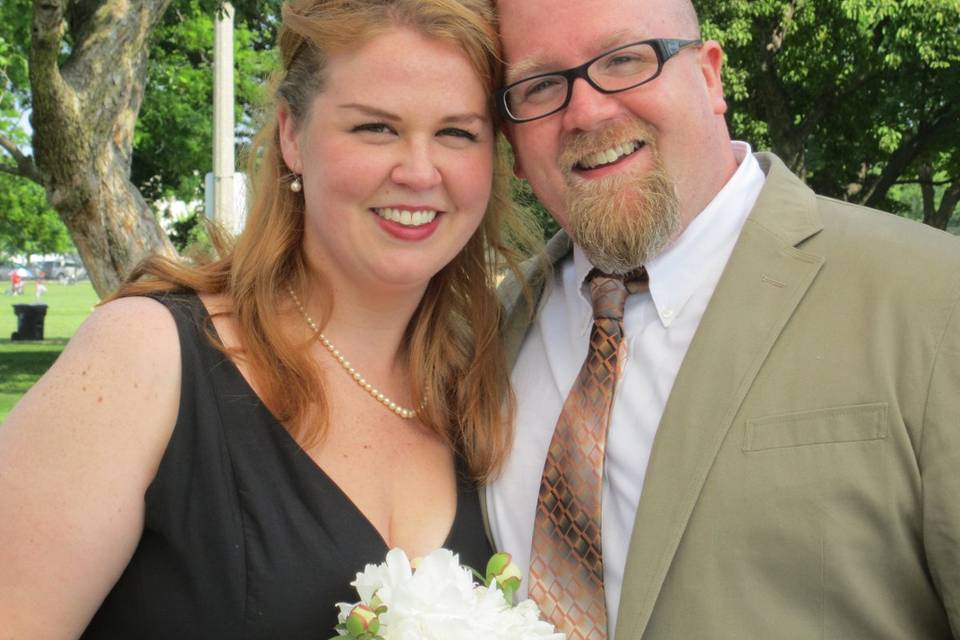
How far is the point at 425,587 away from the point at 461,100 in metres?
1.32

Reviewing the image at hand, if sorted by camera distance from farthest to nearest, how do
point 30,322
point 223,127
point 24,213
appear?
point 30,322
point 24,213
point 223,127

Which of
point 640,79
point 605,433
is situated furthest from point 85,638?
point 640,79

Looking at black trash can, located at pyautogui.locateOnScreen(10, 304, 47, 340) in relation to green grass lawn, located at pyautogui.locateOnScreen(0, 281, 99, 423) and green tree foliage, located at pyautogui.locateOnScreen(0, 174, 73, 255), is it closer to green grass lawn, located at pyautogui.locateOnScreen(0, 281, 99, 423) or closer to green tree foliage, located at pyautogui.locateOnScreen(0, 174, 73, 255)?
green grass lawn, located at pyautogui.locateOnScreen(0, 281, 99, 423)

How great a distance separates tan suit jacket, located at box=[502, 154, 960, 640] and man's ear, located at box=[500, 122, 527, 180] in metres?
0.88

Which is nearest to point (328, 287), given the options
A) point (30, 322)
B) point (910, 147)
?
point (910, 147)

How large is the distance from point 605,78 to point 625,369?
813 millimetres

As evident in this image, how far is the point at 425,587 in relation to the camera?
7.12 ft

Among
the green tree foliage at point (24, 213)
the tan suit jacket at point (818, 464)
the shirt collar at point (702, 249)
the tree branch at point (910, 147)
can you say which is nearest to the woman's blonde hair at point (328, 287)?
the shirt collar at point (702, 249)

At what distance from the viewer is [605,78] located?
3.00 metres

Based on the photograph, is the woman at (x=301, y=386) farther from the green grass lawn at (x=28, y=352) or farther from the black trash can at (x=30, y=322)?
the black trash can at (x=30, y=322)

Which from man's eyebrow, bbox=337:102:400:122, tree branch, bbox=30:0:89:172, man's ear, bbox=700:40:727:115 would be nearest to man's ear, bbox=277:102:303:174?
man's eyebrow, bbox=337:102:400:122

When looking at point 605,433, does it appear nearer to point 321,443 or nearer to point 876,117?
point 321,443

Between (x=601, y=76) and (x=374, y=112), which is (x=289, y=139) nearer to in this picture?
(x=374, y=112)

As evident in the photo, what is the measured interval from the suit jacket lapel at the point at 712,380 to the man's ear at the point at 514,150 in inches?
29.7
